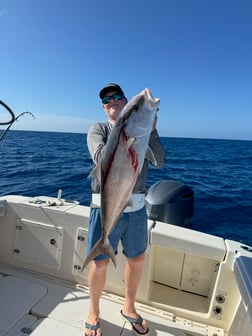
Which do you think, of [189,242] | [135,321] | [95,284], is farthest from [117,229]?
[135,321]

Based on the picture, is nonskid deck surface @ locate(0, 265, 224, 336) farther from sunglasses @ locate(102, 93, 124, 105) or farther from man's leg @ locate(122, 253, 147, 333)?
sunglasses @ locate(102, 93, 124, 105)

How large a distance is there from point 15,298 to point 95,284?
3.22 feet

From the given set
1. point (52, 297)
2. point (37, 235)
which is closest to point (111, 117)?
point (37, 235)

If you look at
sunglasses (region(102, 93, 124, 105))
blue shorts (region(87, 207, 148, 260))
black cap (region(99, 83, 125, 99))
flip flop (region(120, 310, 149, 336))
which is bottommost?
flip flop (region(120, 310, 149, 336))

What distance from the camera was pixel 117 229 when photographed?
1.89 m

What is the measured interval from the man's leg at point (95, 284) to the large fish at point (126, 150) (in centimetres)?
69

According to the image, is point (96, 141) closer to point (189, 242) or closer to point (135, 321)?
point (189, 242)

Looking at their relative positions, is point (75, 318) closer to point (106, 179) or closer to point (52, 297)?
point (52, 297)

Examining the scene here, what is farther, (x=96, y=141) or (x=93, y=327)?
(x=93, y=327)

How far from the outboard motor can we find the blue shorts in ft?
5.38

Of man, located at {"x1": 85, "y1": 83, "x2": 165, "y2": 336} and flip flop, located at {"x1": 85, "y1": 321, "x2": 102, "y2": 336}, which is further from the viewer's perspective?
flip flop, located at {"x1": 85, "y1": 321, "x2": 102, "y2": 336}

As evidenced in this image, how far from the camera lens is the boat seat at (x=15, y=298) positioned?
84.7 inches

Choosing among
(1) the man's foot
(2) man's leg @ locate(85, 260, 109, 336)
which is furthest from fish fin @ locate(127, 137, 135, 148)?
(1) the man's foot

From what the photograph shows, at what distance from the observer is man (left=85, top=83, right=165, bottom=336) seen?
180 centimetres
